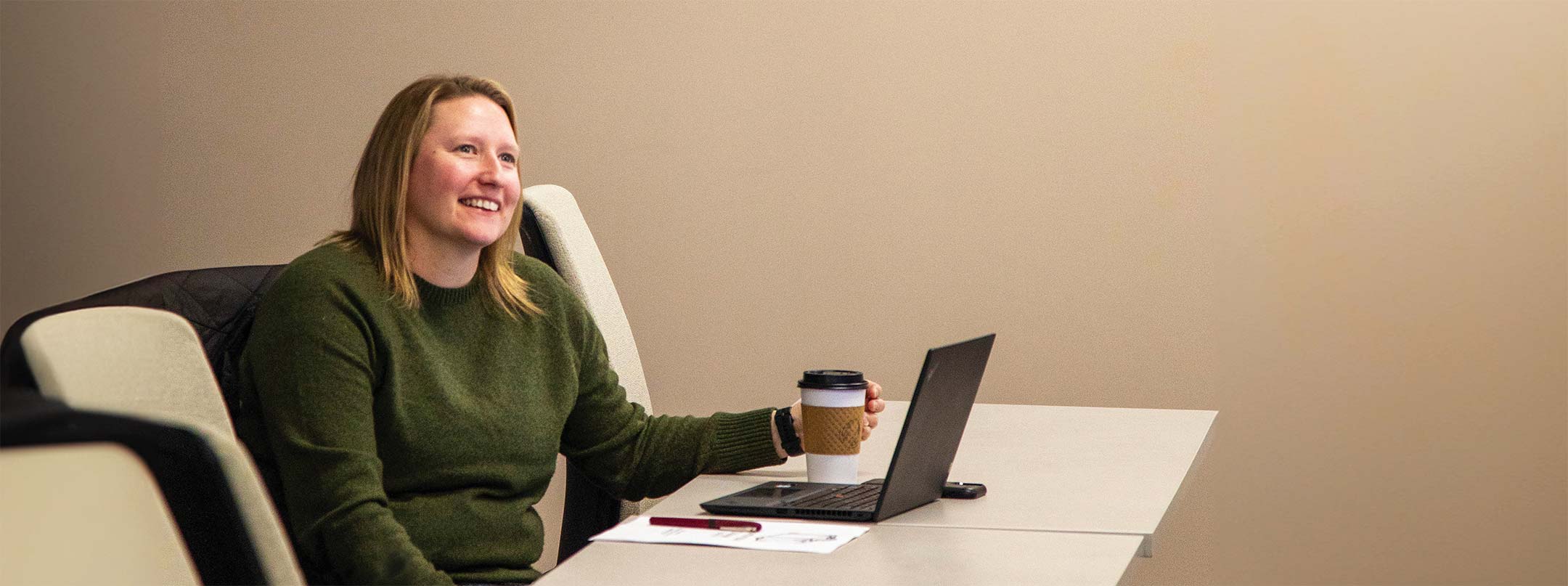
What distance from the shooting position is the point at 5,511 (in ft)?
3.39

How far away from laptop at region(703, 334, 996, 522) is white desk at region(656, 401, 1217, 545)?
3cm

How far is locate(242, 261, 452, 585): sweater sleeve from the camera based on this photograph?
150cm

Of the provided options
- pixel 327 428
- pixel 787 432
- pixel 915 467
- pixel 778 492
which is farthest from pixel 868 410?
pixel 327 428

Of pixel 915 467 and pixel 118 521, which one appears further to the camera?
pixel 915 467

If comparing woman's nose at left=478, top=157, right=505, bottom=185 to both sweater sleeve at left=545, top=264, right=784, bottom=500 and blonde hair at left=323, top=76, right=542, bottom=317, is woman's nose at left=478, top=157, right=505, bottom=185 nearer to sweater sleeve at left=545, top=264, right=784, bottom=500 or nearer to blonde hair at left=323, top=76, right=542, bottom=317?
blonde hair at left=323, top=76, right=542, bottom=317

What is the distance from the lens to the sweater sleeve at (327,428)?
4.91 feet

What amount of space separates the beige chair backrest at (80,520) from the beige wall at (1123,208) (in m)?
2.45

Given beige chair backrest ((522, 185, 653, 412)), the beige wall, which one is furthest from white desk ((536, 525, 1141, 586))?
the beige wall

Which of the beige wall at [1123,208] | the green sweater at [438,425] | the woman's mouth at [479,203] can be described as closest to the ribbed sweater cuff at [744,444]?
the green sweater at [438,425]

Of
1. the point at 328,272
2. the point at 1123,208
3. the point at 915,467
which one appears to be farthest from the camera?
the point at 1123,208

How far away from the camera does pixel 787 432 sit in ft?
6.05

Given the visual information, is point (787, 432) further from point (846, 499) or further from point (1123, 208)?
point (1123, 208)

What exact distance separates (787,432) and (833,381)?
0.16 metres

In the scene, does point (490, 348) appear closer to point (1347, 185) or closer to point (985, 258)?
point (985, 258)
